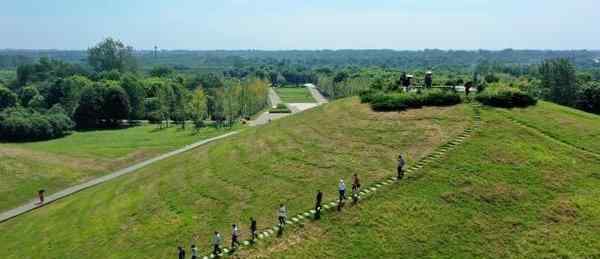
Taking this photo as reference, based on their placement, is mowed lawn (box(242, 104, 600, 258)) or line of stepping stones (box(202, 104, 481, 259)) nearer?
mowed lawn (box(242, 104, 600, 258))

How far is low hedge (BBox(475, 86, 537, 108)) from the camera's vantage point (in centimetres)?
3762

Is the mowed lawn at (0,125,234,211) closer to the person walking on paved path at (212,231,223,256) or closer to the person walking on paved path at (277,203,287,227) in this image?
the person walking on paved path at (212,231,223,256)

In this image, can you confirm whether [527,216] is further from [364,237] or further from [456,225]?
[364,237]

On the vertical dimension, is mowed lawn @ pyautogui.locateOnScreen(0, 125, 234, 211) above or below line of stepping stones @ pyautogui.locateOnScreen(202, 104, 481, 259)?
below

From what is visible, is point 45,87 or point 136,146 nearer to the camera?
point 136,146

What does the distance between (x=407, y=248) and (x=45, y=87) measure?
133116 millimetres

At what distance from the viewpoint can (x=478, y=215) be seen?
25047mm

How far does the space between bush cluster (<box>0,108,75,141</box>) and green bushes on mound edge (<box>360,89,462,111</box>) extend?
74214 millimetres

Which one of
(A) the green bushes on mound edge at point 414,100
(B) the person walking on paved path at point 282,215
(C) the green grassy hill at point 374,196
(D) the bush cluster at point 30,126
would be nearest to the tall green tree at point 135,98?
(D) the bush cluster at point 30,126

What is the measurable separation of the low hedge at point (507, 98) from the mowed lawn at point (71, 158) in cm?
4848

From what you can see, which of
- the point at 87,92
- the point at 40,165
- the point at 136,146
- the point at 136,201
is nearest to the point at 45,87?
the point at 87,92

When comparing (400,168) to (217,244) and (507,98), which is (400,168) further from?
(507,98)

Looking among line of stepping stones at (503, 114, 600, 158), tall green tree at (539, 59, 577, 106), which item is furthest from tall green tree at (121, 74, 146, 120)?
tall green tree at (539, 59, 577, 106)

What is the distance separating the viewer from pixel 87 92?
333ft
